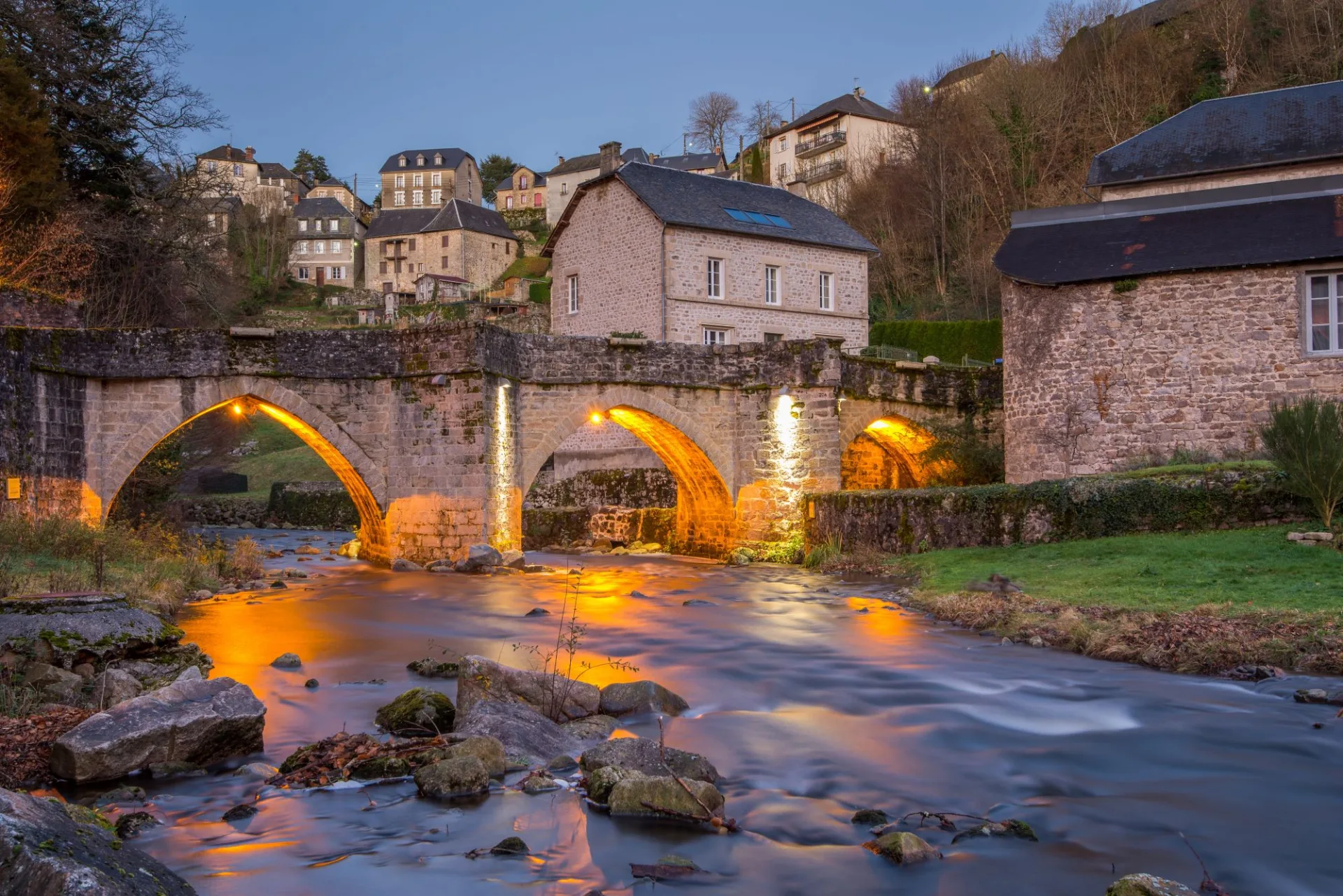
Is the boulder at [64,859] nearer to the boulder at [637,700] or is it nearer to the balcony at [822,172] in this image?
the boulder at [637,700]

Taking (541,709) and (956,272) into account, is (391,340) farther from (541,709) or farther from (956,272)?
(956,272)

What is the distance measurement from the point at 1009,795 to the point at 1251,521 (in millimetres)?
8664

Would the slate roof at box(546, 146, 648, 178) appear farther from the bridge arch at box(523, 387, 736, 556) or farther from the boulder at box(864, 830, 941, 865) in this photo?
the boulder at box(864, 830, 941, 865)

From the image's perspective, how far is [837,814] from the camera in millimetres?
5355

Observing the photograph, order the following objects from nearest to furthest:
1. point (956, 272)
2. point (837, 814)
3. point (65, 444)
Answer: point (837, 814) → point (65, 444) → point (956, 272)

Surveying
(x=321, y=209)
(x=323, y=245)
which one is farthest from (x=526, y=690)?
(x=321, y=209)

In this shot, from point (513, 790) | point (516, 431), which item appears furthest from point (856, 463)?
point (513, 790)

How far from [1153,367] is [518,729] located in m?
14.3

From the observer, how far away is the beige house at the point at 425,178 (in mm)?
78812

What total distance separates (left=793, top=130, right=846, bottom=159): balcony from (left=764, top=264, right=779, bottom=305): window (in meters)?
23.8

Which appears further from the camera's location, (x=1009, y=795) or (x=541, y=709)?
(x=541, y=709)

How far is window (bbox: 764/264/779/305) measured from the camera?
30.7 meters

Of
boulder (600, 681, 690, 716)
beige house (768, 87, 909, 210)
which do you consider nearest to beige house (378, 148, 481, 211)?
beige house (768, 87, 909, 210)

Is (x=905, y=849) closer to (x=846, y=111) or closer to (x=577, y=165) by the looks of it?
(x=846, y=111)
